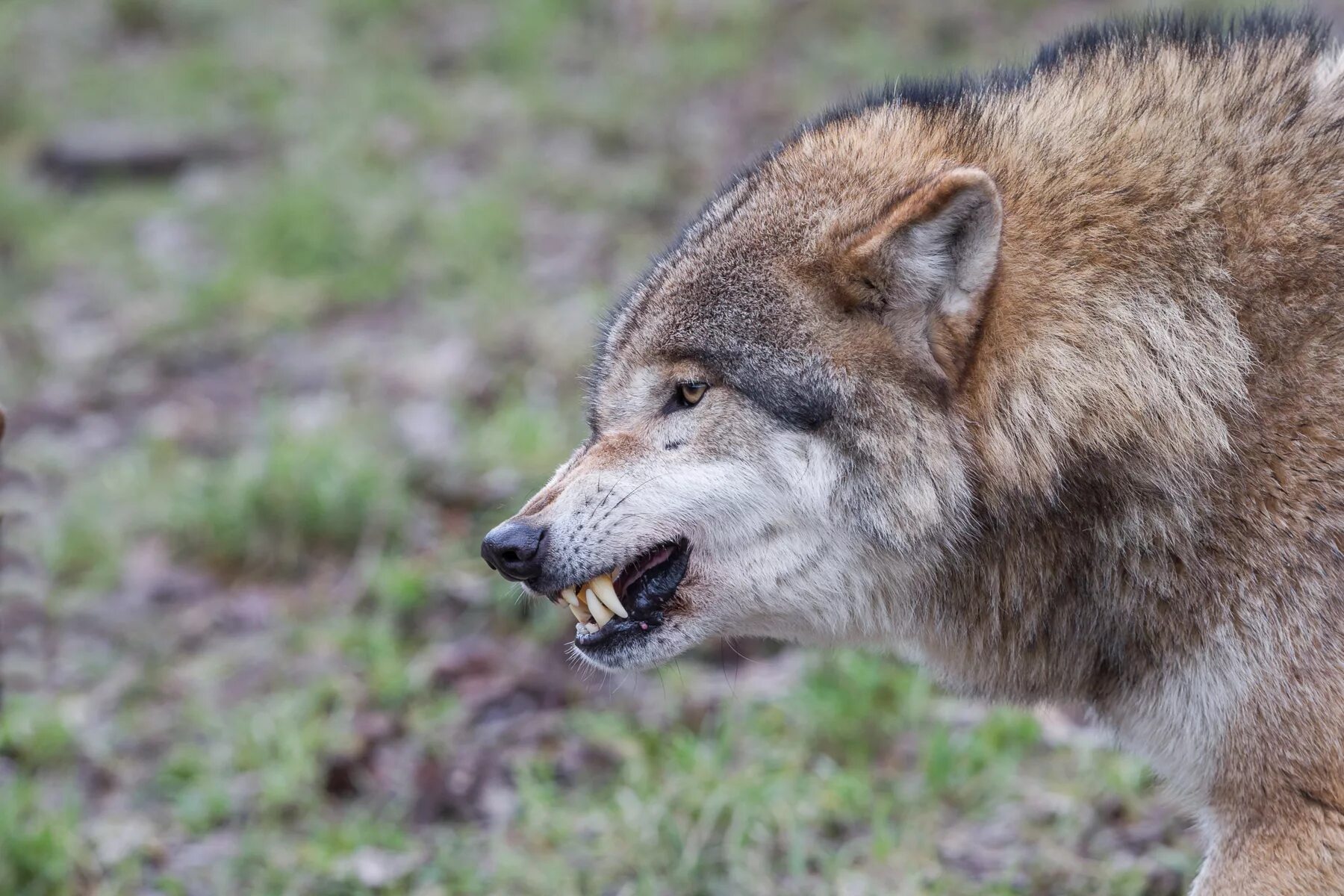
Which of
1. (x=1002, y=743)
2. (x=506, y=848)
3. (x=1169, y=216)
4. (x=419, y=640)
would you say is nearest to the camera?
(x=1169, y=216)

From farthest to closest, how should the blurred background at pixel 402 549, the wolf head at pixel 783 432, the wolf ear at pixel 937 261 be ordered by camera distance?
the blurred background at pixel 402 549, the wolf head at pixel 783 432, the wolf ear at pixel 937 261

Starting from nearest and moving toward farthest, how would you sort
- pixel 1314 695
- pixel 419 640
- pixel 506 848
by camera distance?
1. pixel 1314 695
2. pixel 506 848
3. pixel 419 640

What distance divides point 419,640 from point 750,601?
7.80 feet

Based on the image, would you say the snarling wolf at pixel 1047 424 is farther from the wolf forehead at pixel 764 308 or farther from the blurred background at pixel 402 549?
the blurred background at pixel 402 549

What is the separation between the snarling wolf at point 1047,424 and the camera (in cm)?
249

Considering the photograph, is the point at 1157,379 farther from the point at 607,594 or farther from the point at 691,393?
the point at 607,594

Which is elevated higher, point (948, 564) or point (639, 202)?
point (639, 202)

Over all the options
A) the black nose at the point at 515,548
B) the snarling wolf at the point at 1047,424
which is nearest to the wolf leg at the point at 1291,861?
the snarling wolf at the point at 1047,424

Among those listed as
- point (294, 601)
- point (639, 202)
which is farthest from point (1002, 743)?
point (639, 202)

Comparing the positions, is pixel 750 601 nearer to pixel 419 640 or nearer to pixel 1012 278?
pixel 1012 278

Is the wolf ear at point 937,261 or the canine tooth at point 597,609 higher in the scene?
the wolf ear at point 937,261

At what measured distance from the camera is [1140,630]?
2.63 metres

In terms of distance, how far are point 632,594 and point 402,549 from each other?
8.80 ft

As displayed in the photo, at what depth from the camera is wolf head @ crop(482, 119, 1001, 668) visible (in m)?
2.64
